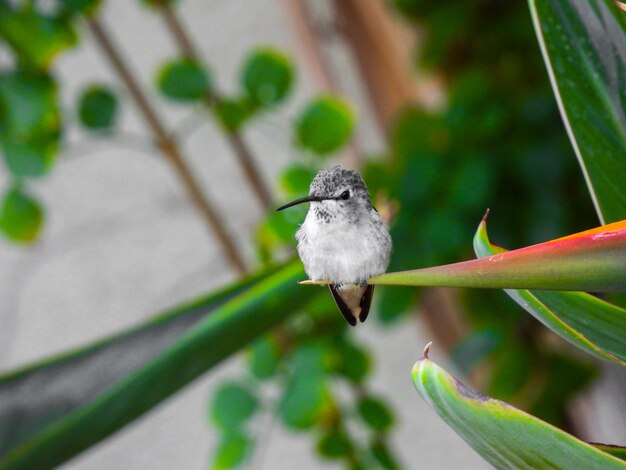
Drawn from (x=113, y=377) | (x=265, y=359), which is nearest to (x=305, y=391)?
(x=265, y=359)

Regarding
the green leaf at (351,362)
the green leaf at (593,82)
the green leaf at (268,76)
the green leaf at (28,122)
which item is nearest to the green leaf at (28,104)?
the green leaf at (28,122)

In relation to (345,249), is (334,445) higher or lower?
lower

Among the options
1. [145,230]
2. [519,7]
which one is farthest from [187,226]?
[519,7]

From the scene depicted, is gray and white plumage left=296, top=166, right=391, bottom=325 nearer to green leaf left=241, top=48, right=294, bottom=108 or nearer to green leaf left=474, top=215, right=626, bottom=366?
green leaf left=474, top=215, right=626, bottom=366

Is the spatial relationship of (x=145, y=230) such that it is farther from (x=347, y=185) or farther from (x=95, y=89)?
(x=347, y=185)

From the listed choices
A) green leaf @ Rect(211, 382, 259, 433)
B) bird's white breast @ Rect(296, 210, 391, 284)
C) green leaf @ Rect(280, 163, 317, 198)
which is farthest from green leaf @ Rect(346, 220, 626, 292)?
green leaf @ Rect(211, 382, 259, 433)

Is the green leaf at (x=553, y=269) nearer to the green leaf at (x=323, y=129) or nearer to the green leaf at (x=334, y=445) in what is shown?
the green leaf at (x=323, y=129)

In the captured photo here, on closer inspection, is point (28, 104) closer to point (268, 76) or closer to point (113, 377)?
point (268, 76)

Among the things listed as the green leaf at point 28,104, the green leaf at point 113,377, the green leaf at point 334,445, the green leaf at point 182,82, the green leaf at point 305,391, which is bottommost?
the green leaf at point 334,445
